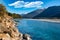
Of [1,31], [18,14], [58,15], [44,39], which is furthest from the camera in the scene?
[58,15]

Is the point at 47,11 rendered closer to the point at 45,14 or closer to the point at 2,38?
the point at 45,14

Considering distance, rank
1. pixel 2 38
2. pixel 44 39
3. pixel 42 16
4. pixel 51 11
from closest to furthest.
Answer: pixel 2 38
pixel 44 39
pixel 42 16
pixel 51 11

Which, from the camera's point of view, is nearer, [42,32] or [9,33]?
[9,33]

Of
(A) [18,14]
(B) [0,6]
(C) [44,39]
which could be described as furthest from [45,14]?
(C) [44,39]

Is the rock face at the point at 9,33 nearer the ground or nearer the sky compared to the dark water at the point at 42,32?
nearer the sky

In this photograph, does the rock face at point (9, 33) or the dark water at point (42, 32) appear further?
the dark water at point (42, 32)

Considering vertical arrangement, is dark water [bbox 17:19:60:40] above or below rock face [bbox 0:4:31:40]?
below

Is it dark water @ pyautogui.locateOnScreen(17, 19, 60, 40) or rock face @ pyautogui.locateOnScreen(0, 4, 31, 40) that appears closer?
rock face @ pyautogui.locateOnScreen(0, 4, 31, 40)

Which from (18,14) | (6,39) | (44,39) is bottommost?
(44,39)

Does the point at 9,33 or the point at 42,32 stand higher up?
the point at 9,33

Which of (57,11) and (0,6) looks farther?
(57,11)

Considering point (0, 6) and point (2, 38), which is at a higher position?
point (0, 6)

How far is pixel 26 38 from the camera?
1074 cm

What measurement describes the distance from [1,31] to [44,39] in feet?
19.1
